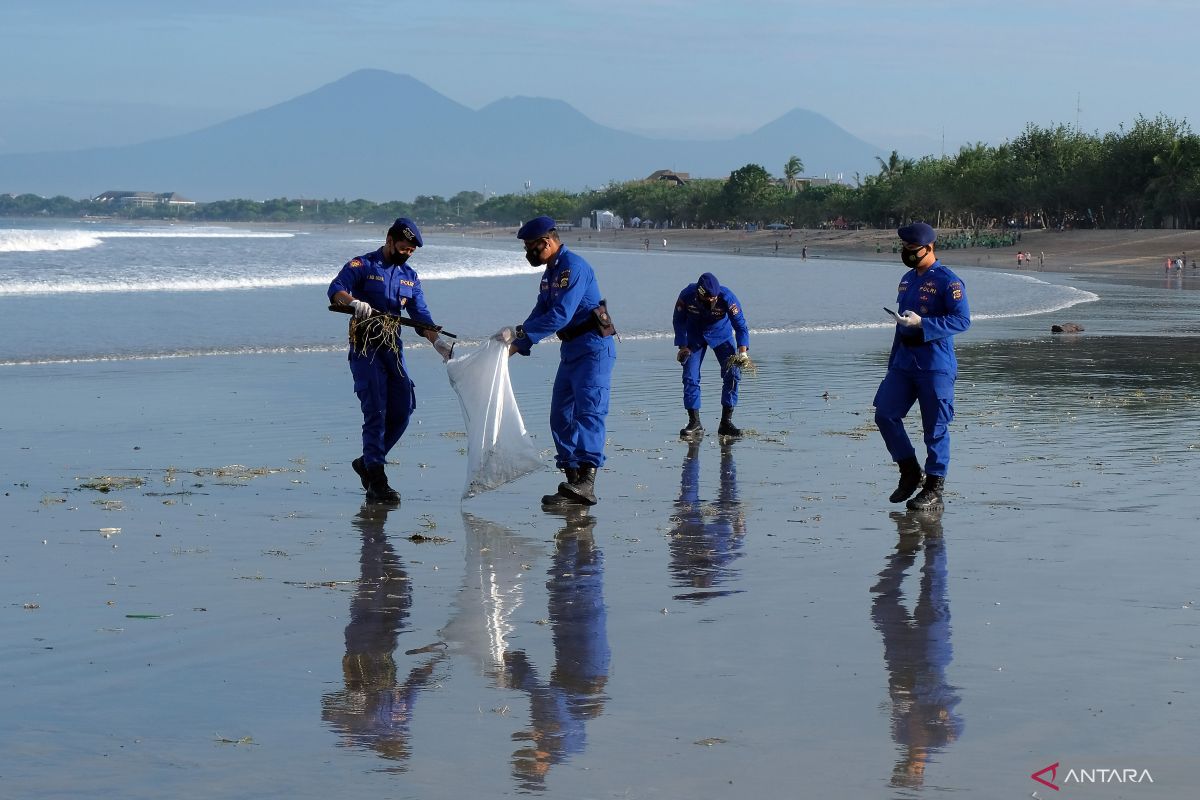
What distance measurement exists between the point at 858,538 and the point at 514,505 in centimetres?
237

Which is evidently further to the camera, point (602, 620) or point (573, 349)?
point (573, 349)

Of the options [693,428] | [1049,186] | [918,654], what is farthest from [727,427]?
[1049,186]

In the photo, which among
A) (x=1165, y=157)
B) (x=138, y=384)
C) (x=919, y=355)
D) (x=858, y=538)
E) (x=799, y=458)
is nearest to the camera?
(x=858, y=538)

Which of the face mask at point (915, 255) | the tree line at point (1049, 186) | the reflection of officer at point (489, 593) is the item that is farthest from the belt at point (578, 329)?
the tree line at point (1049, 186)

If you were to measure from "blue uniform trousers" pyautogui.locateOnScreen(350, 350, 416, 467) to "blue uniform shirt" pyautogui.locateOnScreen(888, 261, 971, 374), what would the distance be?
3.20 meters

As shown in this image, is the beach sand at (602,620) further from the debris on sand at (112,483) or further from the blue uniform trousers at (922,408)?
the blue uniform trousers at (922,408)

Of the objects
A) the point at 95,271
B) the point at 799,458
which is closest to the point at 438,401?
the point at 799,458

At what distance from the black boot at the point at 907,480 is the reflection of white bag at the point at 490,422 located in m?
2.30

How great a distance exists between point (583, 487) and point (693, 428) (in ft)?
12.1

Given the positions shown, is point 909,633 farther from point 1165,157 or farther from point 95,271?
point 1165,157

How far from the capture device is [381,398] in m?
10.2

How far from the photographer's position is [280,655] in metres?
6.14

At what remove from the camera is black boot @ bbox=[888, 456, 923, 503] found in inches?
384

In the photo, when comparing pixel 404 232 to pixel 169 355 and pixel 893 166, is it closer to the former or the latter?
pixel 169 355
